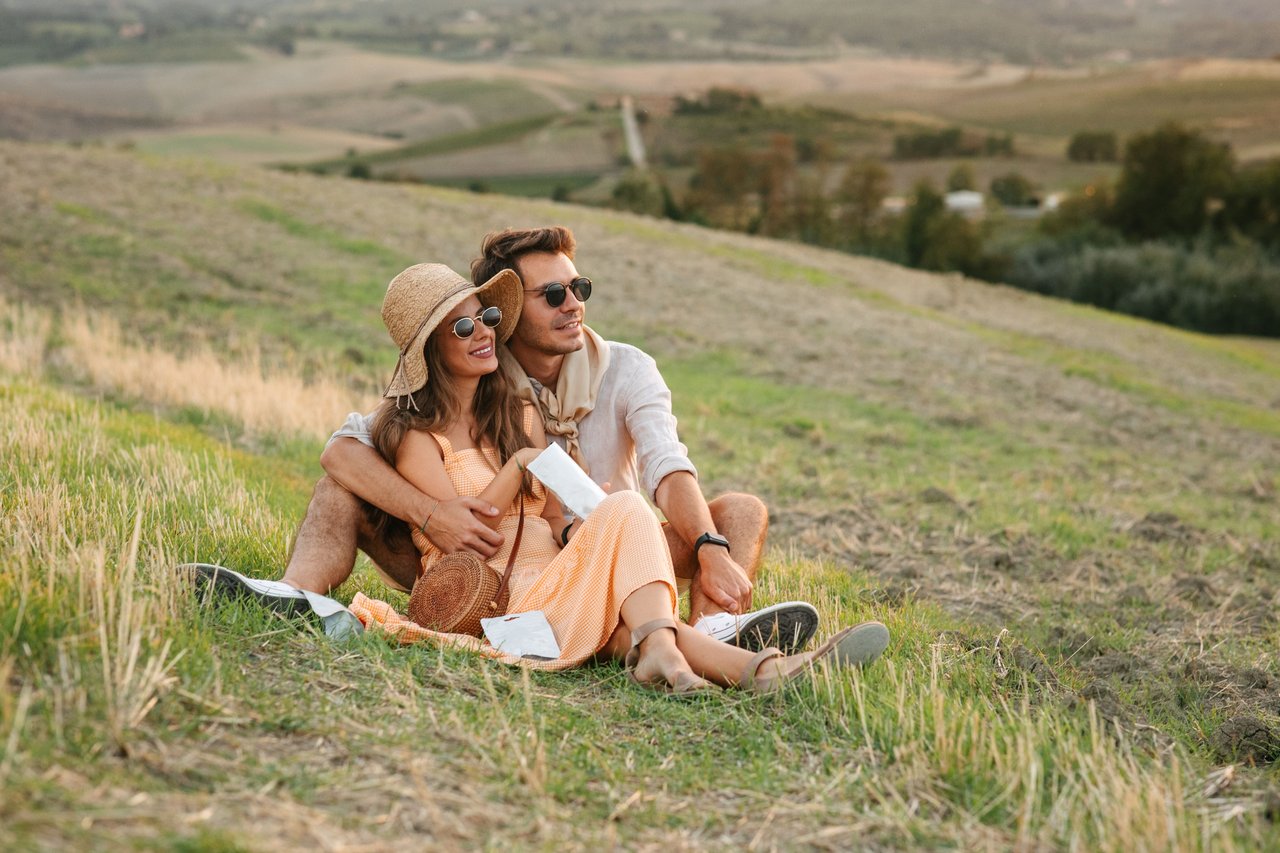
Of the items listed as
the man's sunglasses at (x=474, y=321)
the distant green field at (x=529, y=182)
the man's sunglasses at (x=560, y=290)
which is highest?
the man's sunglasses at (x=560, y=290)

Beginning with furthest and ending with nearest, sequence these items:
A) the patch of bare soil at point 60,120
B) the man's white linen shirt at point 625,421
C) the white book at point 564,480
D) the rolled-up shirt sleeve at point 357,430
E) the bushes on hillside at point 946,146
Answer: the bushes on hillside at point 946,146 → the patch of bare soil at point 60,120 → the man's white linen shirt at point 625,421 → the rolled-up shirt sleeve at point 357,430 → the white book at point 564,480

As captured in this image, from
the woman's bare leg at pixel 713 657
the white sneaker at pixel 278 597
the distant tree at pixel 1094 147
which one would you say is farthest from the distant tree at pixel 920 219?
the white sneaker at pixel 278 597

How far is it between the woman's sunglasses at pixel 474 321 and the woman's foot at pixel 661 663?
1.41 metres

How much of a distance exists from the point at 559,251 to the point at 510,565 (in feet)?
4.85

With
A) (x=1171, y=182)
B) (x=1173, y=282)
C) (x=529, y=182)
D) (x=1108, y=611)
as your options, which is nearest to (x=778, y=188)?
(x=529, y=182)

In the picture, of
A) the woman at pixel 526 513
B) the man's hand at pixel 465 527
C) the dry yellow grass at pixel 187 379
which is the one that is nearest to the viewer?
the woman at pixel 526 513

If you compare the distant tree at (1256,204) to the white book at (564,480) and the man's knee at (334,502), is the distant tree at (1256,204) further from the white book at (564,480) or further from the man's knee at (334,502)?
the man's knee at (334,502)

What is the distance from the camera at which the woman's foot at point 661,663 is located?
171 inches

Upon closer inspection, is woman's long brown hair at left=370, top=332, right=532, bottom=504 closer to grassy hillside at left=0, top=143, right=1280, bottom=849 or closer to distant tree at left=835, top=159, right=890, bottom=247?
grassy hillside at left=0, top=143, right=1280, bottom=849

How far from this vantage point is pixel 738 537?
545 cm

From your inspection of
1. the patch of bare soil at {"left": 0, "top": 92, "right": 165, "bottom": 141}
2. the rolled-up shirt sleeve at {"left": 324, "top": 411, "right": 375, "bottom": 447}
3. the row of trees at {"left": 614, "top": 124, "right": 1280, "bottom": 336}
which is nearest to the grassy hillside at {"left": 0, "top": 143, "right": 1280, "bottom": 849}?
the rolled-up shirt sleeve at {"left": 324, "top": 411, "right": 375, "bottom": 447}

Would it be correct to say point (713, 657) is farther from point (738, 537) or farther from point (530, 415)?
point (530, 415)

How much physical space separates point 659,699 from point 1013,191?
9091cm

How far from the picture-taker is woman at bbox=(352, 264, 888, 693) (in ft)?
14.6
